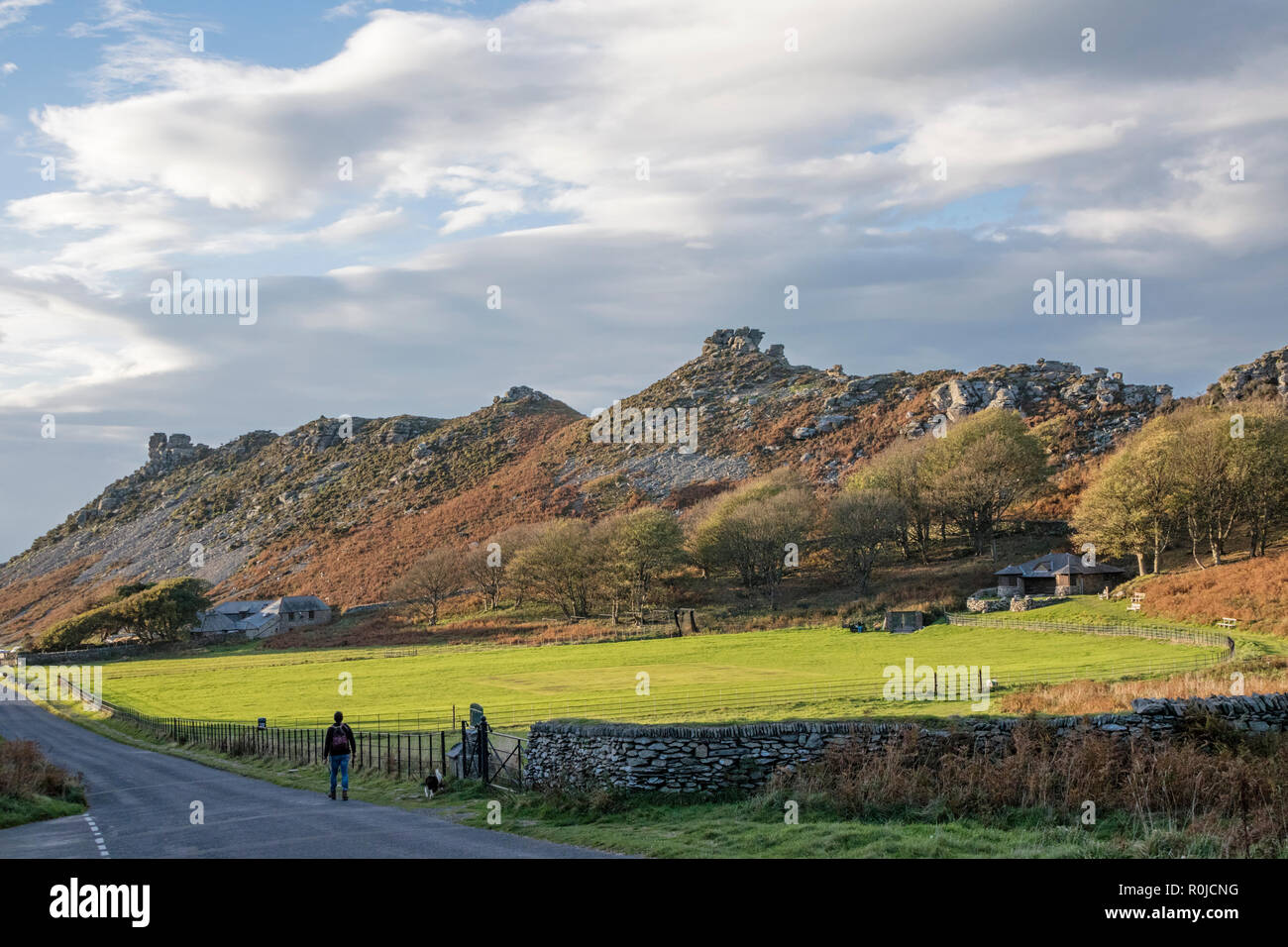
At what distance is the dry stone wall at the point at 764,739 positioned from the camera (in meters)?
16.8

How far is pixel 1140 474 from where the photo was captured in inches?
3088

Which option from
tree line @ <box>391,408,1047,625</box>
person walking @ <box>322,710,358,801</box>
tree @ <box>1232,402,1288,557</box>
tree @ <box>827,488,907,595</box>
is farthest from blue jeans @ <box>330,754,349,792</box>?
tree @ <box>1232,402,1288,557</box>

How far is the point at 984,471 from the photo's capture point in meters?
96.4

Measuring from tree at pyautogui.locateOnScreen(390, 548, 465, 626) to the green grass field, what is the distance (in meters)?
21.7

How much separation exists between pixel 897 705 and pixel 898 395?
137 metres

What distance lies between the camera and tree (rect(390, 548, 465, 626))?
107062 mm

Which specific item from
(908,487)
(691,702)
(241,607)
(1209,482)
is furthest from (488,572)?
(1209,482)

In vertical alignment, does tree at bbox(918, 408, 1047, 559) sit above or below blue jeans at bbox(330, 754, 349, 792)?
above

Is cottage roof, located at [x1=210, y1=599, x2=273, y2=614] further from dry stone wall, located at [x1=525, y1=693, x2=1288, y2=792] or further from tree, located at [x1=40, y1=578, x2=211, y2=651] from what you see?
dry stone wall, located at [x1=525, y1=693, x2=1288, y2=792]

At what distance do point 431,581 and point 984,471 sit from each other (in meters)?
64.8

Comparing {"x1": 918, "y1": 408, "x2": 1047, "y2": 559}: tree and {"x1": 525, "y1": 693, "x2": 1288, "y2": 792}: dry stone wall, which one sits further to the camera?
{"x1": 918, "y1": 408, "x2": 1047, "y2": 559}: tree

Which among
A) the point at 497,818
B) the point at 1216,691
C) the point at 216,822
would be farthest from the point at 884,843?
the point at 1216,691

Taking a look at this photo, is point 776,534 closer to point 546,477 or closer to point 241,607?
point 241,607
